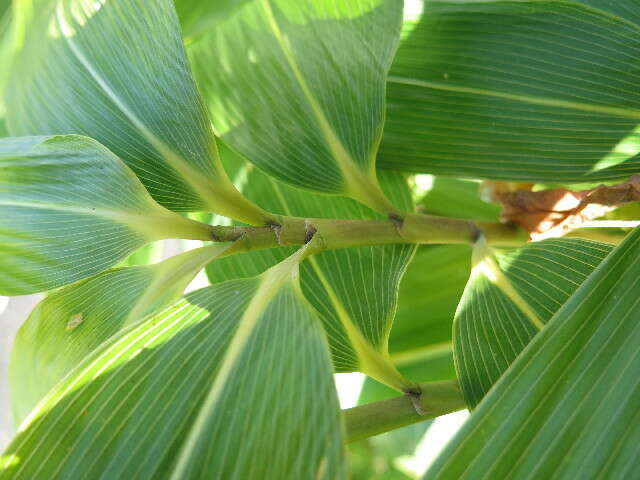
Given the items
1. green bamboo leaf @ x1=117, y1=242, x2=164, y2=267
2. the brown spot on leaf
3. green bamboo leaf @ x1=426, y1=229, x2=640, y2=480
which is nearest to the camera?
green bamboo leaf @ x1=426, y1=229, x2=640, y2=480

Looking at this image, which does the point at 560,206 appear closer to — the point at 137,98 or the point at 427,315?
the point at 427,315

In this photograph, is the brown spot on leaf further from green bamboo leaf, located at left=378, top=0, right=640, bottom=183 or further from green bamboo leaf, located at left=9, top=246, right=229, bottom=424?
green bamboo leaf, located at left=9, top=246, right=229, bottom=424

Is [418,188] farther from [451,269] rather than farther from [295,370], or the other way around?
[295,370]

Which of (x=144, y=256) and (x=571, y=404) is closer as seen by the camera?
(x=571, y=404)

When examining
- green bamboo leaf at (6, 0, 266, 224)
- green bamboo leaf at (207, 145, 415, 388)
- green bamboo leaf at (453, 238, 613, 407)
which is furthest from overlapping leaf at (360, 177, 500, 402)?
green bamboo leaf at (6, 0, 266, 224)

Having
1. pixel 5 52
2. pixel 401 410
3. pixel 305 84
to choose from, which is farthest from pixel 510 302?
pixel 5 52

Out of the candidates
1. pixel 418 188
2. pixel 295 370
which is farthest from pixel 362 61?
pixel 418 188

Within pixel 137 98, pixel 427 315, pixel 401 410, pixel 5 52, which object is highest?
pixel 5 52

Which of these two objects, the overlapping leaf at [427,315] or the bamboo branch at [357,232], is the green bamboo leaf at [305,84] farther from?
the overlapping leaf at [427,315]
